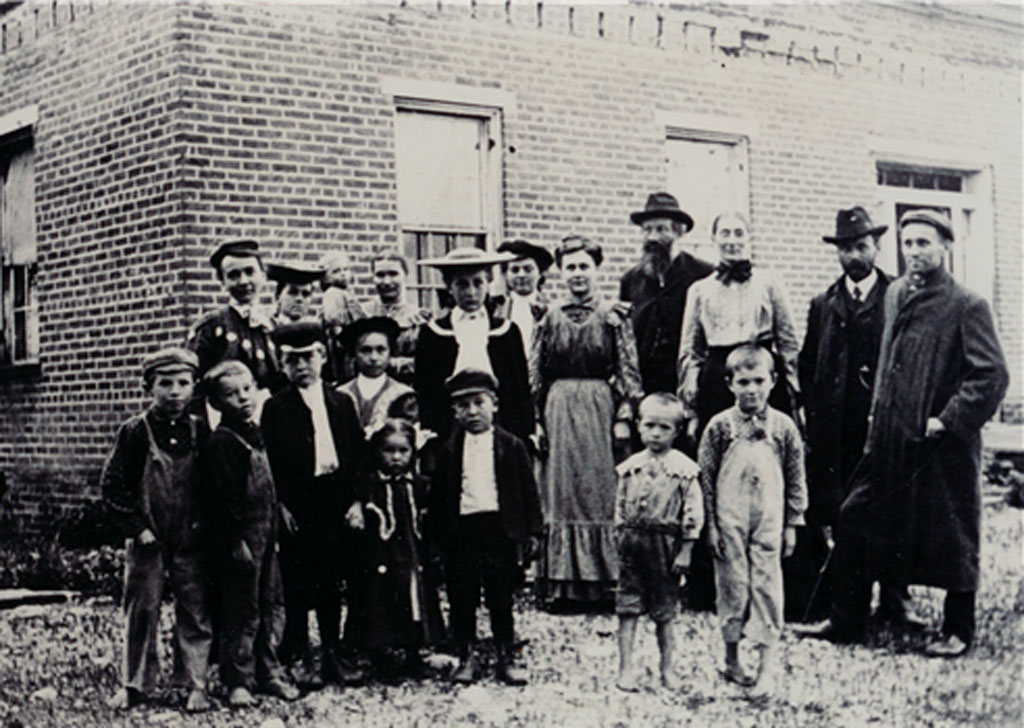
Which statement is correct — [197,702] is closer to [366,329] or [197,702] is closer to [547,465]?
[366,329]

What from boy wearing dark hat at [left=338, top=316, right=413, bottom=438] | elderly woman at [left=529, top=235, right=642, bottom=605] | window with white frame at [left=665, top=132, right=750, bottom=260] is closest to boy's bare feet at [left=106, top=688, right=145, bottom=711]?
boy wearing dark hat at [left=338, top=316, right=413, bottom=438]

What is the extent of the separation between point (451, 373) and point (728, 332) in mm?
1426

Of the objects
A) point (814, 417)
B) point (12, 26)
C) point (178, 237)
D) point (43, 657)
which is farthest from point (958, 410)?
point (12, 26)

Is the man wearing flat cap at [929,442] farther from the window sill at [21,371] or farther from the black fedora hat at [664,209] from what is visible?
the window sill at [21,371]

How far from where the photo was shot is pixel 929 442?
533 centimetres

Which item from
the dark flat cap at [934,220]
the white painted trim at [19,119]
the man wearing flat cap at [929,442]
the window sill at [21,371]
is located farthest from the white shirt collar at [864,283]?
the white painted trim at [19,119]

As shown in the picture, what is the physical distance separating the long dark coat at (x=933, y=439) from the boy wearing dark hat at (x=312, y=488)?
2.40 meters

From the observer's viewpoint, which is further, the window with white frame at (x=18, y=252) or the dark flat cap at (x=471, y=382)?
the window with white frame at (x=18, y=252)

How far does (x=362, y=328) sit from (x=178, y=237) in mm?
2808

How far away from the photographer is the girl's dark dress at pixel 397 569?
4.93 metres

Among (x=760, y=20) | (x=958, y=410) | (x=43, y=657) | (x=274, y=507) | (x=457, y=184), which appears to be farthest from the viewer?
(x=760, y=20)

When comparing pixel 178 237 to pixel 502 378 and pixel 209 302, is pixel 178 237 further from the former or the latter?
pixel 502 378

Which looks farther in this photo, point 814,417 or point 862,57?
point 862,57

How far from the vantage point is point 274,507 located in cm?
474
